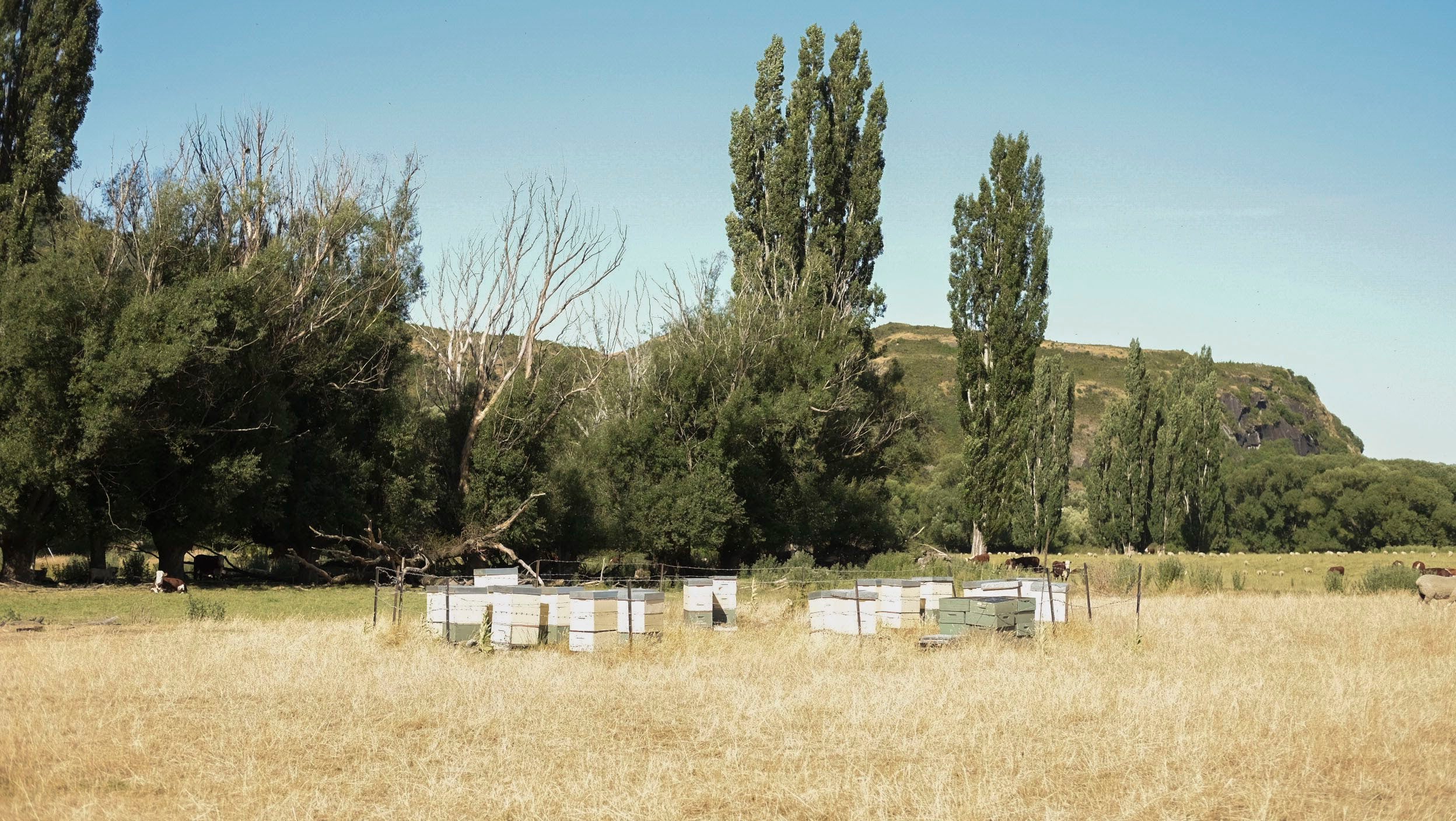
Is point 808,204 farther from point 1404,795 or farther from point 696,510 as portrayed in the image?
point 1404,795

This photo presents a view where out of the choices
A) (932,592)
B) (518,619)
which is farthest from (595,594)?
(932,592)

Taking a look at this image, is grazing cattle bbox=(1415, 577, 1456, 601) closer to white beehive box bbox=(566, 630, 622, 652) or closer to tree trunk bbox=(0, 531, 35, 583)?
white beehive box bbox=(566, 630, 622, 652)

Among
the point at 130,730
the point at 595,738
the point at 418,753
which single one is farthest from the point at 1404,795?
the point at 130,730

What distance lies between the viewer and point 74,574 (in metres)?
34.3

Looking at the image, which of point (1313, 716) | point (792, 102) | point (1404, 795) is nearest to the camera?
point (1404, 795)

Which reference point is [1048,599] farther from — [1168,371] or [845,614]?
[1168,371]

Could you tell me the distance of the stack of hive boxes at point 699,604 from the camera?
2167cm

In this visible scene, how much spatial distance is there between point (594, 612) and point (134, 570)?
2541cm

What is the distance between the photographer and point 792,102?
42938 mm

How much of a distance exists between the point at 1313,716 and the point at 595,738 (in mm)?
8230

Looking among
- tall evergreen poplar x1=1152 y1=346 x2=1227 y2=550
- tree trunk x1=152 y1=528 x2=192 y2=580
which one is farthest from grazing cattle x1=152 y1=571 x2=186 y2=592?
tall evergreen poplar x1=1152 y1=346 x2=1227 y2=550

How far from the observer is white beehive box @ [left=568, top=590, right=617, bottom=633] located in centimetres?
1833

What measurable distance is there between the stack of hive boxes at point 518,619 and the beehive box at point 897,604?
22.7 ft

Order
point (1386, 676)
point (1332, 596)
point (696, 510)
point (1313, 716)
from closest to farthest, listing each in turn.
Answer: point (1313, 716), point (1386, 676), point (1332, 596), point (696, 510)
